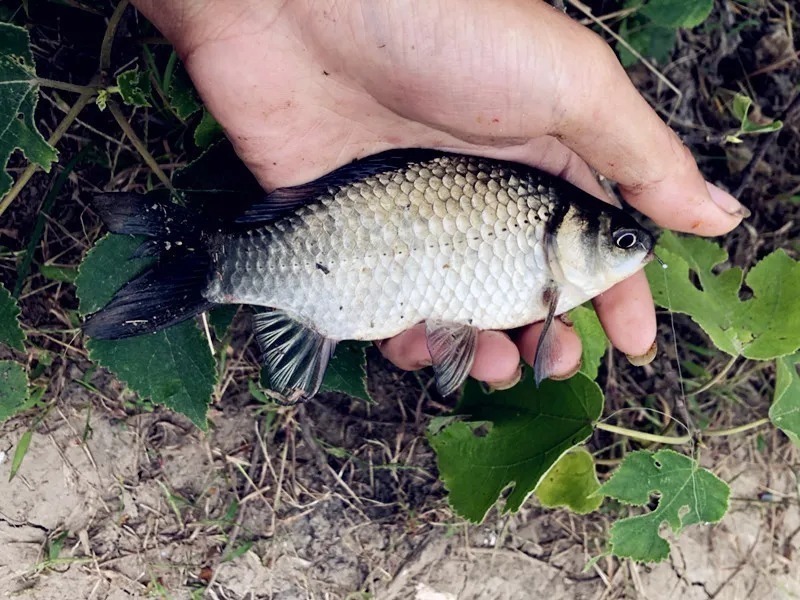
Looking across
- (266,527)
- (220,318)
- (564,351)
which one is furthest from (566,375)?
(266,527)

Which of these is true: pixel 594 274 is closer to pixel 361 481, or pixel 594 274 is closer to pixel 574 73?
pixel 574 73

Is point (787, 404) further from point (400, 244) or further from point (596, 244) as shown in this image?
point (400, 244)

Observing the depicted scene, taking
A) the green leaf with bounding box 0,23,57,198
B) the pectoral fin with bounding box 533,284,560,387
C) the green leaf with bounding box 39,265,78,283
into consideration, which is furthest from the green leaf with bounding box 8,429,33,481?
the pectoral fin with bounding box 533,284,560,387

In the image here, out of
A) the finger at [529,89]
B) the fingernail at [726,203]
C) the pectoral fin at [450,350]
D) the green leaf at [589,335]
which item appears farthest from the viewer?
the green leaf at [589,335]

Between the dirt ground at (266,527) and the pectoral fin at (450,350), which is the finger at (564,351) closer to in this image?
the pectoral fin at (450,350)

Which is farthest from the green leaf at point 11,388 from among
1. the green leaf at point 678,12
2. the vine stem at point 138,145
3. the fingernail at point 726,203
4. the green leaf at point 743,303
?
the green leaf at point 678,12

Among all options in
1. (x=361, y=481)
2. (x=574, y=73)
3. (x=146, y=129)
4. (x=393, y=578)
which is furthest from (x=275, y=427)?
(x=574, y=73)

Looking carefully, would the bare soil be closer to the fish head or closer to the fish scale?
the fish scale
